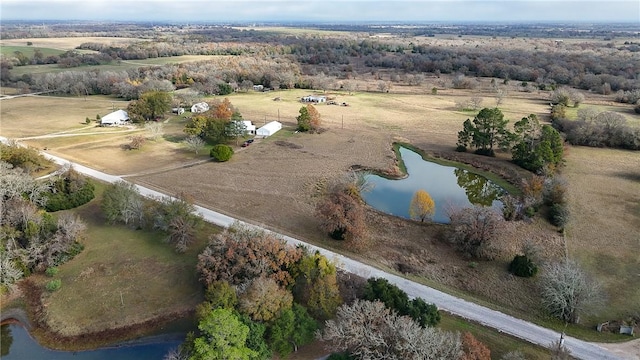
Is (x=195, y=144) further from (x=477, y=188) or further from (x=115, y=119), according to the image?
(x=477, y=188)

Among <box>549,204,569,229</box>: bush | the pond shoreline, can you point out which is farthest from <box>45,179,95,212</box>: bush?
<box>549,204,569,229</box>: bush

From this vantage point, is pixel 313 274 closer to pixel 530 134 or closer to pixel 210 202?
pixel 210 202

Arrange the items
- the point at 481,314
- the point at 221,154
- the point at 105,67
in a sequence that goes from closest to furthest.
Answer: the point at 481,314
the point at 221,154
the point at 105,67

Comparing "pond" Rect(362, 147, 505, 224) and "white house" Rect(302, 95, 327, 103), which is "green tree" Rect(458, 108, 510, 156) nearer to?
"pond" Rect(362, 147, 505, 224)

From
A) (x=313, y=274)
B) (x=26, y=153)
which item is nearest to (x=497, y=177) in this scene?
(x=313, y=274)

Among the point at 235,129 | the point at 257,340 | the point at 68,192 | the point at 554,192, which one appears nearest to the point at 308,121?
the point at 235,129

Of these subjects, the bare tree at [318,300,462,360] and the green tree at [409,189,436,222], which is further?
the green tree at [409,189,436,222]

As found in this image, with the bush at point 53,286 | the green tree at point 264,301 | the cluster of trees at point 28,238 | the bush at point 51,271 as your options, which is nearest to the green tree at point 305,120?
the cluster of trees at point 28,238

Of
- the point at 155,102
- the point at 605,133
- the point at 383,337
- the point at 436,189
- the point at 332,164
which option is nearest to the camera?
the point at 383,337
